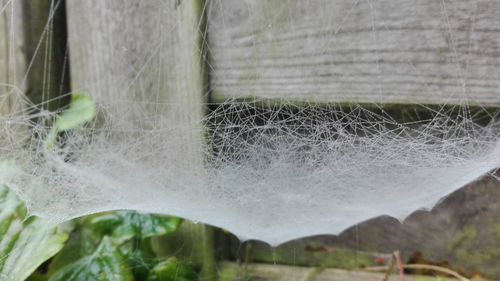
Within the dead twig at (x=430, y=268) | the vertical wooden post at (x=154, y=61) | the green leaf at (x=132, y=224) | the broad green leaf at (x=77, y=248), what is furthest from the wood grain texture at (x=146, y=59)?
the dead twig at (x=430, y=268)

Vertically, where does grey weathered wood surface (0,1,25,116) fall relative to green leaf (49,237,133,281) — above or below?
above

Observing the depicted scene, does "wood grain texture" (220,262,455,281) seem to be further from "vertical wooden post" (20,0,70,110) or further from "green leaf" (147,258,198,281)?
"vertical wooden post" (20,0,70,110)

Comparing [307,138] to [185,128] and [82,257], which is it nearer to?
[185,128]

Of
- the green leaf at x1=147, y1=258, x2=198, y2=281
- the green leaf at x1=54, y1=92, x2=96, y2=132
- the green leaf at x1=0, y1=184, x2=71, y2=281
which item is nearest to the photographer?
the green leaf at x1=0, y1=184, x2=71, y2=281

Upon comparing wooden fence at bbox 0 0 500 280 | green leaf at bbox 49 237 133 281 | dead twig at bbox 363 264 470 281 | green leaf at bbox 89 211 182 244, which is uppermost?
wooden fence at bbox 0 0 500 280

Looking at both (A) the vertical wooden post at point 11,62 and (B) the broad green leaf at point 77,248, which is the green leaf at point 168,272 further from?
(A) the vertical wooden post at point 11,62

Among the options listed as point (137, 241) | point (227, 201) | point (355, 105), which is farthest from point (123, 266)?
point (355, 105)

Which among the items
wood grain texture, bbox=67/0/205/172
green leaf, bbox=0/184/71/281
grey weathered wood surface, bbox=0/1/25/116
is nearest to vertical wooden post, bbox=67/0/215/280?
wood grain texture, bbox=67/0/205/172
